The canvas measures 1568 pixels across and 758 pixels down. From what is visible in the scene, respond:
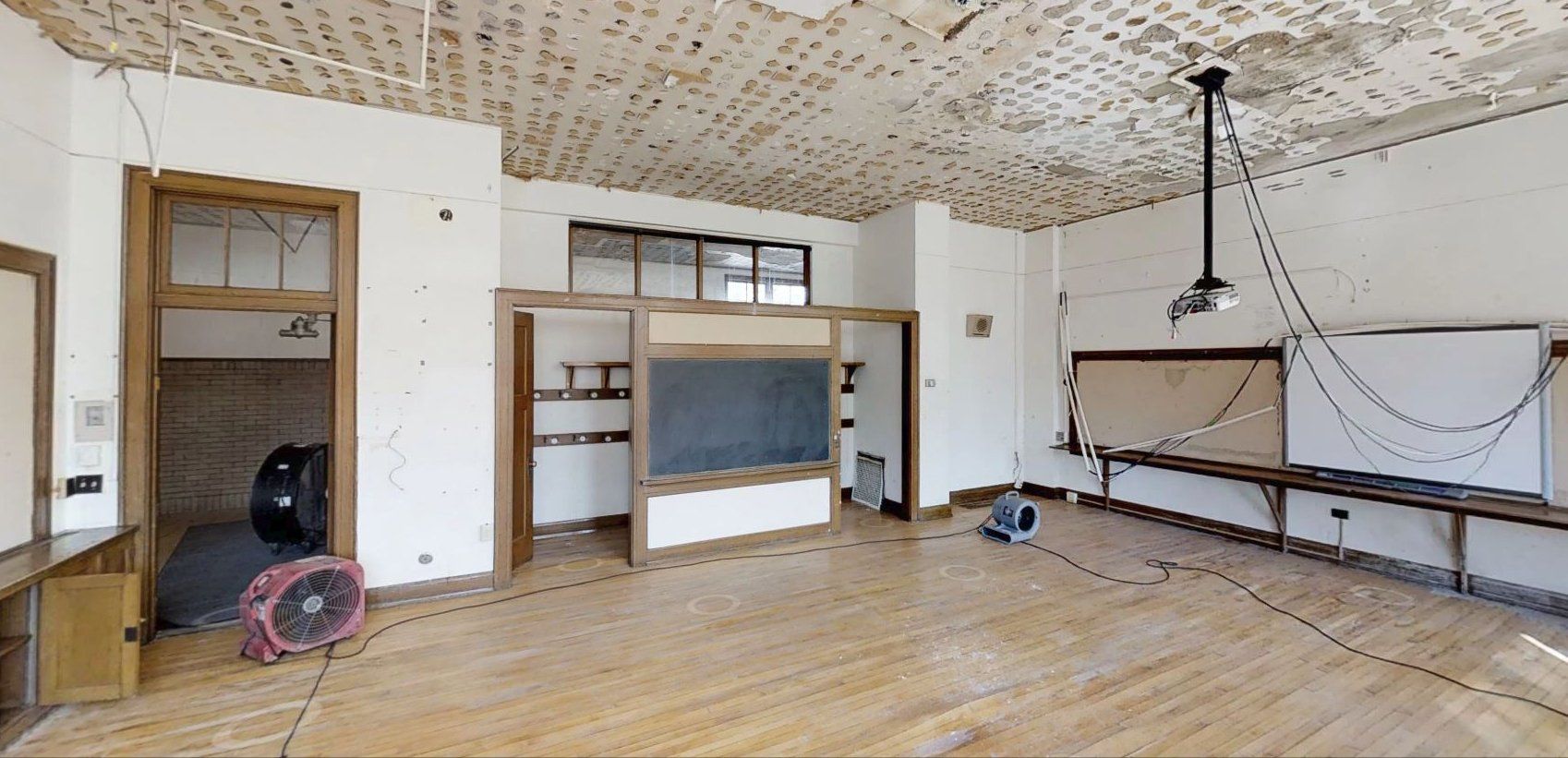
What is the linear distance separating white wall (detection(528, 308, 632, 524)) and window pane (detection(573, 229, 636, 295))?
1.10 feet

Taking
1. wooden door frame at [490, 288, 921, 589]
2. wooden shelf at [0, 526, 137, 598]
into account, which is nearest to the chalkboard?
wooden door frame at [490, 288, 921, 589]

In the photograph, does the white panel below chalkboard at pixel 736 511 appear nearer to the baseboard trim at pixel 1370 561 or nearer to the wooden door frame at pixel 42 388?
the wooden door frame at pixel 42 388

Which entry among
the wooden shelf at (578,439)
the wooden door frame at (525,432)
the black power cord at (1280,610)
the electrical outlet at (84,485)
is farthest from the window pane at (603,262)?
the black power cord at (1280,610)

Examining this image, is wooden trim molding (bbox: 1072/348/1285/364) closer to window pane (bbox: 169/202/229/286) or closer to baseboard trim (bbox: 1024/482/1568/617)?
baseboard trim (bbox: 1024/482/1568/617)

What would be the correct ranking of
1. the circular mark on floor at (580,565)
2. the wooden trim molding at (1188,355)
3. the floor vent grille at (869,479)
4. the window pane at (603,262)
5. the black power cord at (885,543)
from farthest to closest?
the floor vent grille at (869,479), the window pane at (603,262), the wooden trim molding at (1188,355), the circular mark on floor at (580,565), the black power cord at (885,543)

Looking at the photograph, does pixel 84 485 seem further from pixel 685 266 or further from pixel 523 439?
pixel 685 266

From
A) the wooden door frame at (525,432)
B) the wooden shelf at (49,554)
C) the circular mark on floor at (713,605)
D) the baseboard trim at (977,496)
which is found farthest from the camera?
the baseboard trim at (977,496)

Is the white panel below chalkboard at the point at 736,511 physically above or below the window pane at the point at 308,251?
below

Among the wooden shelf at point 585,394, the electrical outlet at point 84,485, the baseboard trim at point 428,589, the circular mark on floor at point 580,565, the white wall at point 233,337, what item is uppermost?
the white wall at point 233,337

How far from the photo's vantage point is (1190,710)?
257 cm

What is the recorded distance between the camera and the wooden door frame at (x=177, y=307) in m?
3.17

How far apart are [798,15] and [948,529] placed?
174 inches

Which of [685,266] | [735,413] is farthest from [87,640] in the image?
[685,266]

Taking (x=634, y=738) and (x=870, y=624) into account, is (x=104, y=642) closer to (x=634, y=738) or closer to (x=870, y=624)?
(x=634, y=738)
